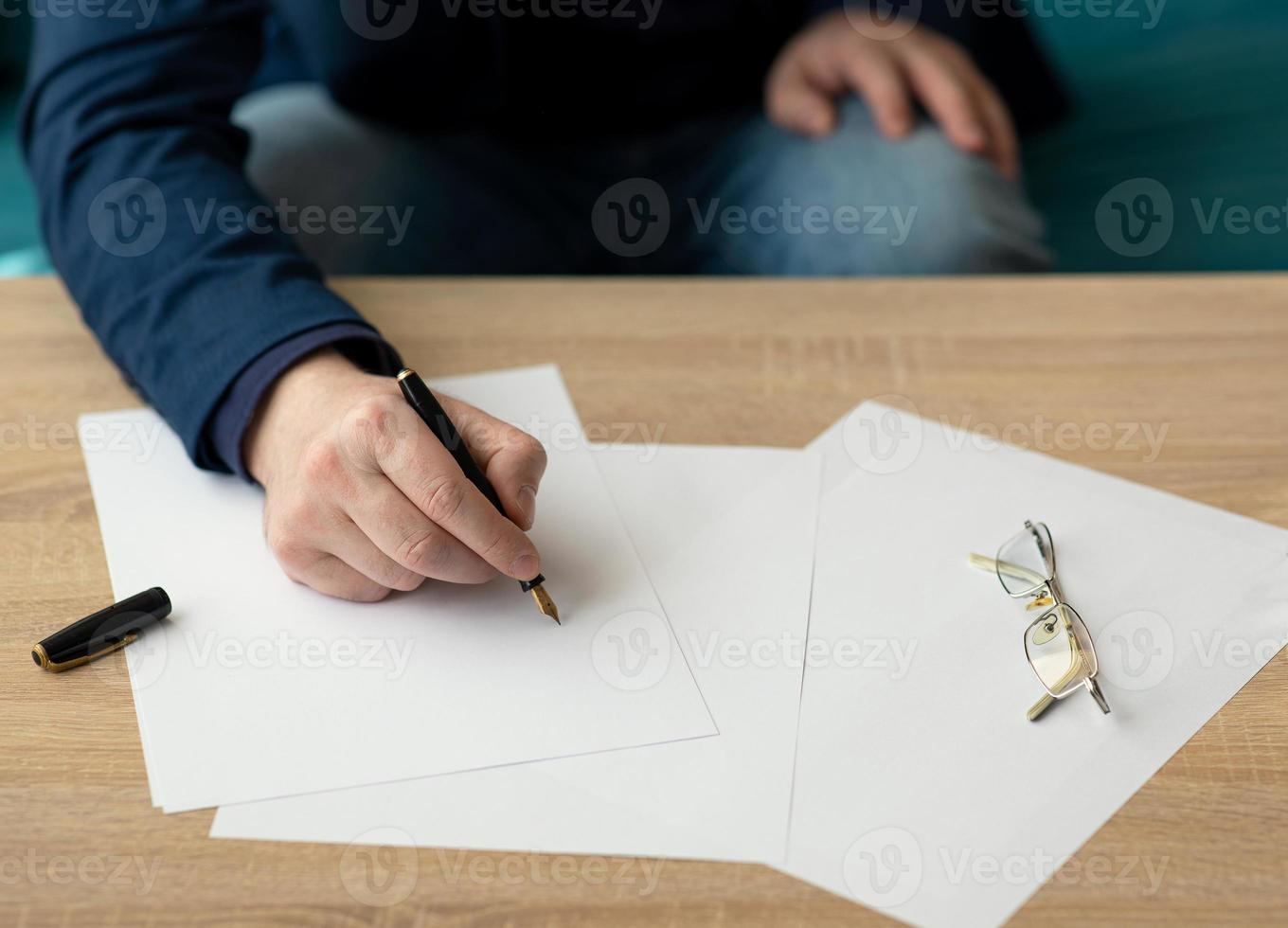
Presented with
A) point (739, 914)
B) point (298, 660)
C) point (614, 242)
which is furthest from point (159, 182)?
point (739, 914)

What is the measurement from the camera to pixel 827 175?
3.80 ft

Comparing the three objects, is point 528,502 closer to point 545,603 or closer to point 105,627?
point 545,603

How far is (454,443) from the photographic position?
630mm

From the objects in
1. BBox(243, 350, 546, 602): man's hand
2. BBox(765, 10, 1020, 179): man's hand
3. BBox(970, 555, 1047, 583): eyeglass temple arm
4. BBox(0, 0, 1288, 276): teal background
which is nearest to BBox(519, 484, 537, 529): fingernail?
BBox(243, 350, 546, 602): man's hand

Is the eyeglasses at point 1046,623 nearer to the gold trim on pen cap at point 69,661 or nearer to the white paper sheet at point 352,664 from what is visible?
the white paper sheet at point 352,664

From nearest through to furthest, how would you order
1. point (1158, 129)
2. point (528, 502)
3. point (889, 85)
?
point (528, 502), point (889, 85), point (1158, 129)

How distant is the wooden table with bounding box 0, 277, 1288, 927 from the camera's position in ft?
1.58

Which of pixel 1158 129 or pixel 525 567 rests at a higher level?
pixel 525 567

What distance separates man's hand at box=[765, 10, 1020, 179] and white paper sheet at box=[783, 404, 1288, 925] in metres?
0.48

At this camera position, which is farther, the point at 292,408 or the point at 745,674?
the point at 292,408

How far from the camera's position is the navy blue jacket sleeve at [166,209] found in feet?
2.47

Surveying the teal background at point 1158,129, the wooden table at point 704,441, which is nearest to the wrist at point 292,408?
the wooden table at point 704,441

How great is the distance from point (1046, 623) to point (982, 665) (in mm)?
45

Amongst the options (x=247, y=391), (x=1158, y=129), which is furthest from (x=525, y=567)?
(x=1158, y=129)
